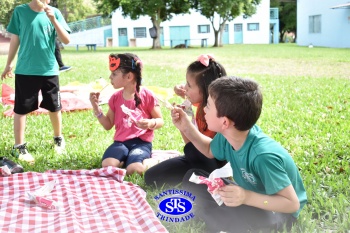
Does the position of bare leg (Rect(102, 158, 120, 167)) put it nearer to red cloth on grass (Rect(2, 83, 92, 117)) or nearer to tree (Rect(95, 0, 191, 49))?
red cloth on grass (Rect(2, 83, 92, 117))

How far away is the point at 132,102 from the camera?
12.8 ft

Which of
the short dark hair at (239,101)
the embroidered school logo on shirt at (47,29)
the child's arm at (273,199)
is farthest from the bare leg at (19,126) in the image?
the child's arm at (273,199)

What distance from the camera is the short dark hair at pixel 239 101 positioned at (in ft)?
7.72

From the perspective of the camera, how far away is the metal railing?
128ft

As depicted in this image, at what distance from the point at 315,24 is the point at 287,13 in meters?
20.3

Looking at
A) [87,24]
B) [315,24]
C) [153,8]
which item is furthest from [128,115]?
[87,24]

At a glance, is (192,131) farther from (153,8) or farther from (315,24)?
(315,24)

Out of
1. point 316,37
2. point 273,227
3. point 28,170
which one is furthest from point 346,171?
point 316,37

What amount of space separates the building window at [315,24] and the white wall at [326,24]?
210 mm

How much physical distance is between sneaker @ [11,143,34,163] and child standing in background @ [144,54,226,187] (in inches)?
49.9

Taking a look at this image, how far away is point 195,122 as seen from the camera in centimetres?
331

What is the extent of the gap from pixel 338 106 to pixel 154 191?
3.73 meters

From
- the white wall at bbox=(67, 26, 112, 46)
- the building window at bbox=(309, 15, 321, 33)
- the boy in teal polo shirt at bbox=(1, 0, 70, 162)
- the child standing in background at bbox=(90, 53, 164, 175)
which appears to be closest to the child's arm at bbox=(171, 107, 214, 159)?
the child standing in background at bbox=(90, 53, 164, 175)

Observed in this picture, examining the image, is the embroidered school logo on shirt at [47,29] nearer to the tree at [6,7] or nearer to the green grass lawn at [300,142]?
the green grass lawn at [300,142]
